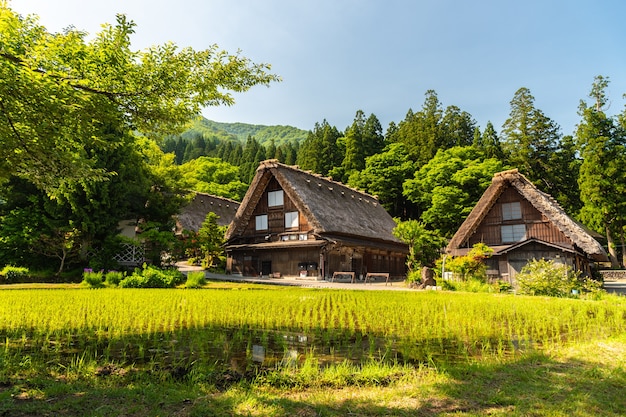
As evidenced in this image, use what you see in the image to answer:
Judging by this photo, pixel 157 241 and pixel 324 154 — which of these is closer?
pixel 157 241

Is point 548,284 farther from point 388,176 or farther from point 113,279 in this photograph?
point 388,176

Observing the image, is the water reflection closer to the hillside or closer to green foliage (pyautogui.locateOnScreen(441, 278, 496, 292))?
green foliage (pyautogui.locateOnScreen(441, 278, 496, 292))

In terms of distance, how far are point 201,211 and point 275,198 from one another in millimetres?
10996

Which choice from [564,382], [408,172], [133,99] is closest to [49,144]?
[133,99]

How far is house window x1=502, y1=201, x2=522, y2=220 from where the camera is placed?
69.4ft

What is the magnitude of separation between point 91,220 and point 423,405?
18.6 metres

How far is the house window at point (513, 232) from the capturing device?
20856 millimetres

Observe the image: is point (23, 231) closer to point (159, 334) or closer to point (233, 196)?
point (159, 334)

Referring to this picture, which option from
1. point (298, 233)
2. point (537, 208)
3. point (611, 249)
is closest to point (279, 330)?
point (298, 233)

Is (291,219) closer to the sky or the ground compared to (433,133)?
closer to the ground

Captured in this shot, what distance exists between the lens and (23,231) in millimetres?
16625

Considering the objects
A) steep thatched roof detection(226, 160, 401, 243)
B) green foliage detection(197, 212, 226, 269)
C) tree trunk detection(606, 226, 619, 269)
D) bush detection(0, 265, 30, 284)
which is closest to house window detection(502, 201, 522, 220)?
steep thatched roof detection(226, 160, 401, 243)

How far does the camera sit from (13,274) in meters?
16.1

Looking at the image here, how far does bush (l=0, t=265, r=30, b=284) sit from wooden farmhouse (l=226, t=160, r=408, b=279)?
38.6 ft
